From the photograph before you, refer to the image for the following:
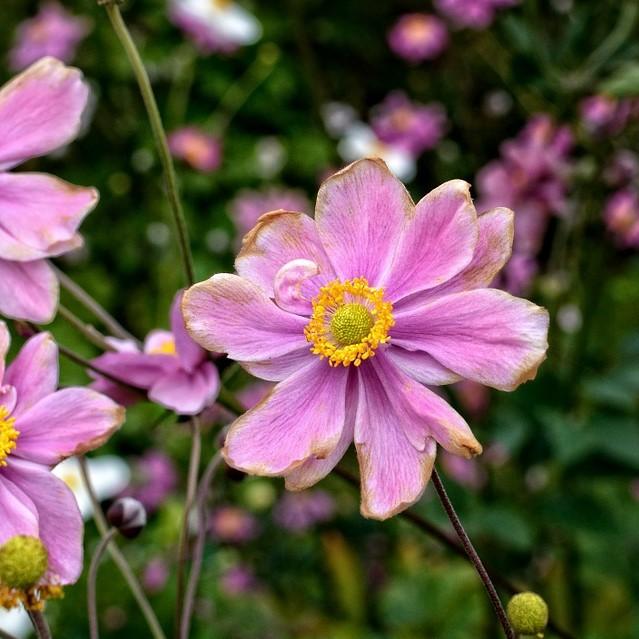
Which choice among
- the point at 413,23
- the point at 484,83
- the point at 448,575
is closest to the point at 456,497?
the point at 448,575

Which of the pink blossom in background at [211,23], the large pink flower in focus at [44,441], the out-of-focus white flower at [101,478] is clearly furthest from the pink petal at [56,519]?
the pink blossom in background at [211,23]

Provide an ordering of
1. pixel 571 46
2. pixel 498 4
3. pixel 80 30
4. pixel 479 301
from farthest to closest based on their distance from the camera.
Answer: pixel 80 30 < pixel 498 4 < pixel 571 46 < pixel 479 301

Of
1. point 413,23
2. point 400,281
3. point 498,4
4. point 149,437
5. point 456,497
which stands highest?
point 400,281

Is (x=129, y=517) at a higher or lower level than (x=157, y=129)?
lower

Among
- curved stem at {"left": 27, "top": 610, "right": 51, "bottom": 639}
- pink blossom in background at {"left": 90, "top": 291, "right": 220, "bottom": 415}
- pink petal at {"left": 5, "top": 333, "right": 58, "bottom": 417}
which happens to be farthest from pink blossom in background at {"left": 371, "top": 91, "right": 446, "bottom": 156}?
curved stem at {"left": 27, "top": 610, "right": 51, "bottom": 639}

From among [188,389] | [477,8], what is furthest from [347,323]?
[477,8]

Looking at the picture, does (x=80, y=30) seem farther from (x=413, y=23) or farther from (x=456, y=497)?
(x=456, y=497)

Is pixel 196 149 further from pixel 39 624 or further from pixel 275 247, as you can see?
pixel 39 624

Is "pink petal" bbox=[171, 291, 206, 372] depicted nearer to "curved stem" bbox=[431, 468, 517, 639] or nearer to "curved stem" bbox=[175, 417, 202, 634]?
"curved stem" bbox=[175, 417, 202, 634]
